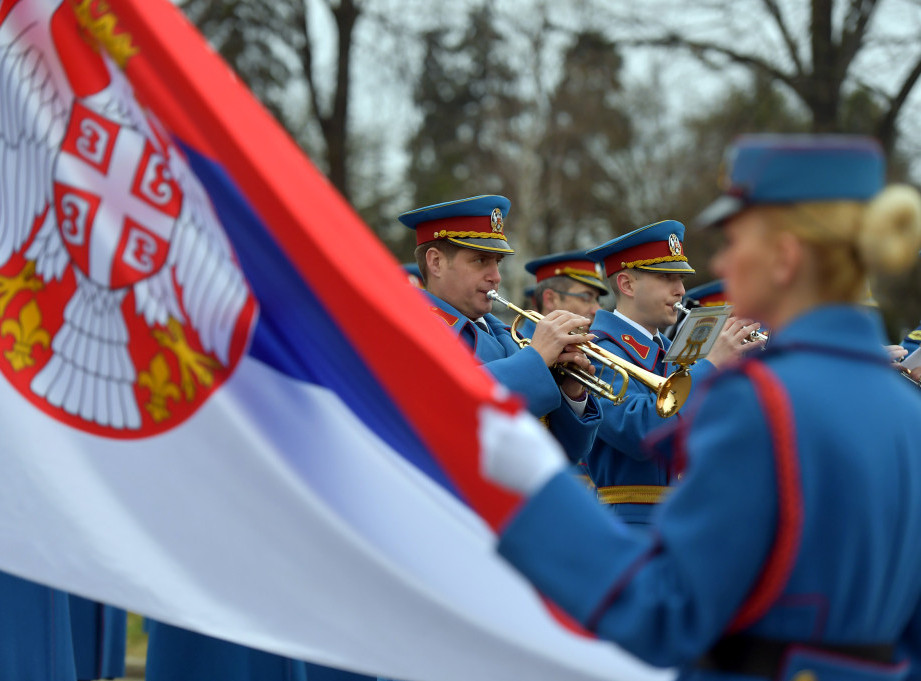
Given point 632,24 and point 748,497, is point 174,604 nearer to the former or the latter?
point 748,497

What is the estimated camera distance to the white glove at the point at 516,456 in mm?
2062

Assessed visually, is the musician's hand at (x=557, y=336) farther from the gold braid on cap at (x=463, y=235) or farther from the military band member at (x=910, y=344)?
the military band member at (x=910, y=344)

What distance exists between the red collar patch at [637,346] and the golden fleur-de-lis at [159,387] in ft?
10.9

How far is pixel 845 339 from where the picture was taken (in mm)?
2150

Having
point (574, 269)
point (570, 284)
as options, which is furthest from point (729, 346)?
point (574, 269)

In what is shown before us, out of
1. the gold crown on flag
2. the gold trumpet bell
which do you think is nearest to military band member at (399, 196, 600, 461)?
the gold trumpet bell

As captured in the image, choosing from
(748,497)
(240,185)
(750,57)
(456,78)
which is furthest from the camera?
(456,78)

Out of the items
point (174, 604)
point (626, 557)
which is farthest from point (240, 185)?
point (626, 557)

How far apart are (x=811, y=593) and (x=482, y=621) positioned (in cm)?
82

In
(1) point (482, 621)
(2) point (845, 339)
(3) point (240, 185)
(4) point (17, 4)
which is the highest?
(4) point (17, 4)

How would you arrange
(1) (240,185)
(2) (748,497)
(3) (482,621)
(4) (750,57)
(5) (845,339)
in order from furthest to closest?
(4) (750,57)
(1) (240,185)
(3) (482,621)
(5) (845,339)
(2) (748,497)

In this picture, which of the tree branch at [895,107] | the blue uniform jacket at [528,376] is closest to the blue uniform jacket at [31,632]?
the blue uniform jacket at [528,376]

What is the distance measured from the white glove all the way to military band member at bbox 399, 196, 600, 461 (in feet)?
10.2

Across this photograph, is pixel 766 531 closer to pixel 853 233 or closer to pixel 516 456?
pixel 516 456
